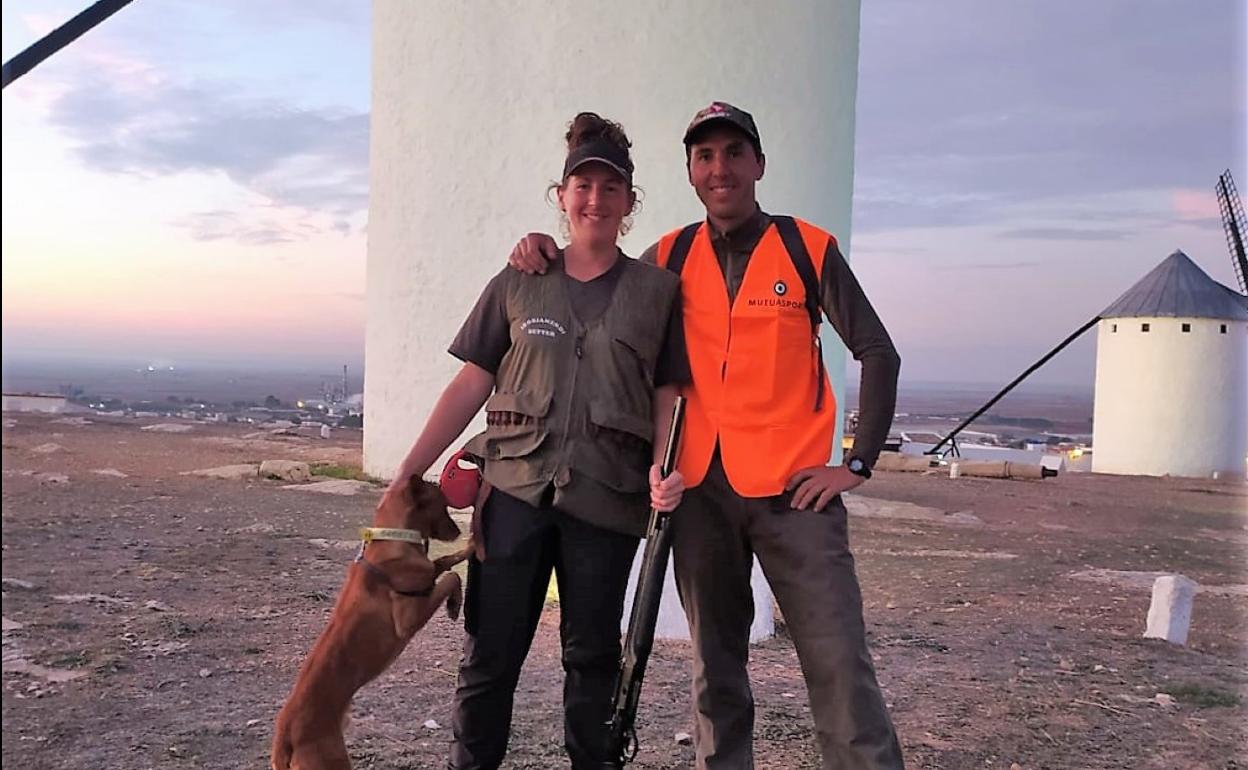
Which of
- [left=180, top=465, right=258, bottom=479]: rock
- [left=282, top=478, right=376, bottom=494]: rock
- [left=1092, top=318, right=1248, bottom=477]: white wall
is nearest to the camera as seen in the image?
[left=282, top=478, right=376, bottom=494]: rock

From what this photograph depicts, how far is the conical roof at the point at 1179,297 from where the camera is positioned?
25.0m

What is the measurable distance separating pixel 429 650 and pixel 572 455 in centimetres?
319

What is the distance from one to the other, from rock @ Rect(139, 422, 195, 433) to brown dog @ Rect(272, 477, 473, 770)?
13355 millimetres

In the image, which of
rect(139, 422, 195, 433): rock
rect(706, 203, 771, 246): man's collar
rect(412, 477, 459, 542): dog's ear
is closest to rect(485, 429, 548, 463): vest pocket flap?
rect(412, 477, 459, 542): dog's ear

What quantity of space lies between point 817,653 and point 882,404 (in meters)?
0.75

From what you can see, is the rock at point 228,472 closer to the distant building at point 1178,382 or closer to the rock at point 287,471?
the rock at point 287,471

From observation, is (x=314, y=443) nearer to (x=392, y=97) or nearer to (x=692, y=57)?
(x=392, y=97)

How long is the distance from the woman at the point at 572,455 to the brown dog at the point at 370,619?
21cm

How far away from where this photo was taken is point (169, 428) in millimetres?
15383

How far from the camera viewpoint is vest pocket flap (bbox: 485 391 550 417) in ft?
9.42

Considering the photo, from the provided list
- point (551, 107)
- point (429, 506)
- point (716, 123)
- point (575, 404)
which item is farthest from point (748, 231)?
point (551, 107)

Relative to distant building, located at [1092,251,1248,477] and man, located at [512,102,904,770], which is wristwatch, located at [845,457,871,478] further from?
distant building, located at [1092,251,1248,477]

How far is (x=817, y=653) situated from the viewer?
300 cm

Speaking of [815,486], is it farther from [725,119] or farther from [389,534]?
[389,534]
